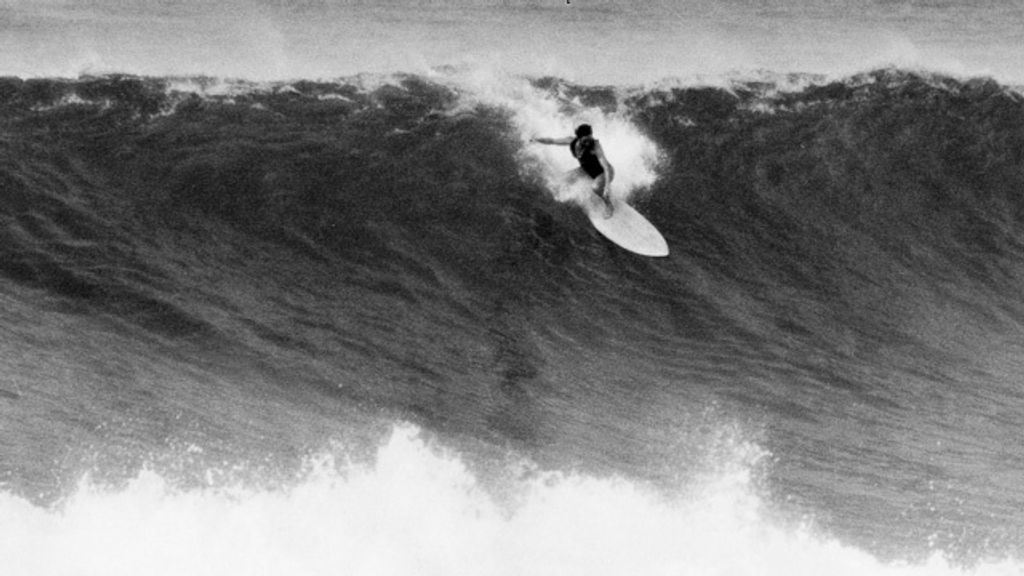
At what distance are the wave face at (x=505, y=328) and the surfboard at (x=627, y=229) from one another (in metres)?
0.55

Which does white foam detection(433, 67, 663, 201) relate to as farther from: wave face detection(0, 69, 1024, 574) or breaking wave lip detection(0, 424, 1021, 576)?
breaking wave lip detection(0, 424, 1021, 576)

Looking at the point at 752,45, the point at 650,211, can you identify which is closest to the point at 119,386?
the point at 650,211

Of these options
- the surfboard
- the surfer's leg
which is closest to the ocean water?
the surfboard

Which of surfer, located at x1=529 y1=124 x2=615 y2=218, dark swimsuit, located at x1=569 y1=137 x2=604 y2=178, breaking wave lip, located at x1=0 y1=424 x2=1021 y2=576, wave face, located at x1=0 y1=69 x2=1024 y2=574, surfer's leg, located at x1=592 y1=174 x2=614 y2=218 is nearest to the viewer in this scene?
breaking wave lip, located at x1=0 y1=424 x2=1021 y2=576

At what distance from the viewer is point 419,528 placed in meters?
13.2

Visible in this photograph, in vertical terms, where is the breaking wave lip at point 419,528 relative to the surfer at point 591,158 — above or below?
below

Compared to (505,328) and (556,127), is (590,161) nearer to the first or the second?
(505,328)

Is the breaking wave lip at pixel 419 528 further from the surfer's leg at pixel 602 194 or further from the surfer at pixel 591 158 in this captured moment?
the surfer's leg at pixel 602 194

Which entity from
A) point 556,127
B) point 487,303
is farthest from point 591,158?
point 556,127

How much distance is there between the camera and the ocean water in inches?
530

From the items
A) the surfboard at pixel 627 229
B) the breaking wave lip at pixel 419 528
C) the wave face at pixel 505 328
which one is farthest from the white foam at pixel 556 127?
the breaking wave lip at pixel 419 528

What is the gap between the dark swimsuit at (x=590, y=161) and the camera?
17.5 metres

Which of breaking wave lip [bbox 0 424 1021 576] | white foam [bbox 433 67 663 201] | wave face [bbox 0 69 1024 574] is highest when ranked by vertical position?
white foam [bbox 433 67 663 201]

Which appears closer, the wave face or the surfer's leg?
the wave face
